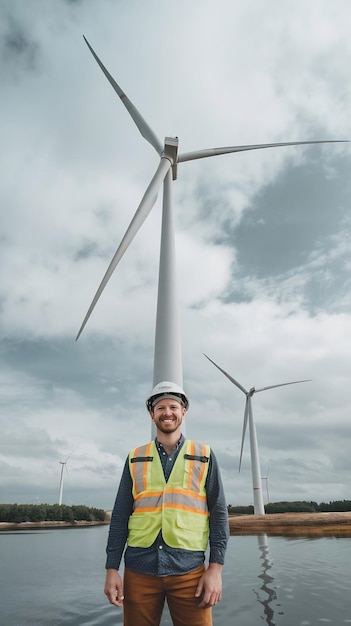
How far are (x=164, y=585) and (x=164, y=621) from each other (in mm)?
6172

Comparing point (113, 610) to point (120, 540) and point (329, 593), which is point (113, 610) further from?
point (120, 540)

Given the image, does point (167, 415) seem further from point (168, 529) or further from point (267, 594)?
point (267, 594)

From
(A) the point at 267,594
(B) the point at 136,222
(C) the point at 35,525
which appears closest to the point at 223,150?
(B) the point at 136,222

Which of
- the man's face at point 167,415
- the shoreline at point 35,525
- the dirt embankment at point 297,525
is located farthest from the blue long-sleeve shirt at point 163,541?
the shoreline at point 35,525

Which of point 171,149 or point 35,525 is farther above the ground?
point 171,149

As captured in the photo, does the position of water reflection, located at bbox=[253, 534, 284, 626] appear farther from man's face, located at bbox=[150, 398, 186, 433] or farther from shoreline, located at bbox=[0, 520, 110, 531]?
shoreline, located at bbox=[0, 520, 110, 531]

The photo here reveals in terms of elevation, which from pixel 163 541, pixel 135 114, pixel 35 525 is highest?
pixel 135 114

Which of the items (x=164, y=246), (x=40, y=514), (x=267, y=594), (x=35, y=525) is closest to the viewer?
(x=267, y=594)

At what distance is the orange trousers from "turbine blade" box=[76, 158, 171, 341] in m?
10.7

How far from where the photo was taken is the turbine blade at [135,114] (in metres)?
24.5

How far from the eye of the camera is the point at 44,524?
12700 cm

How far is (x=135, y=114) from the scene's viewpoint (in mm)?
26125

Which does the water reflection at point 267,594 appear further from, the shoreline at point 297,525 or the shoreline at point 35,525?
the shoreline at point 35,525

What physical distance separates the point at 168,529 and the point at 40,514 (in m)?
144
